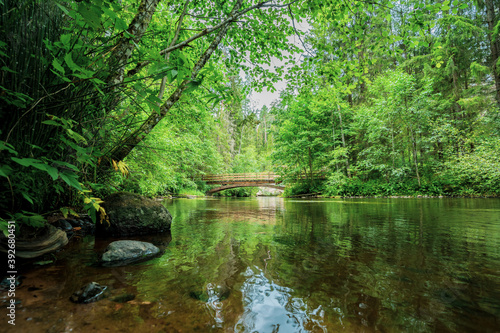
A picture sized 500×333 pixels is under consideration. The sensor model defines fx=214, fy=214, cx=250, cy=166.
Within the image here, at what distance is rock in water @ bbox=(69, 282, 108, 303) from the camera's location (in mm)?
1590

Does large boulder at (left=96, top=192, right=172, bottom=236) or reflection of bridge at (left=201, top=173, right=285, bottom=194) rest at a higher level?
reflection of bridge at (left=201, top=173, right=285, bottom=194)

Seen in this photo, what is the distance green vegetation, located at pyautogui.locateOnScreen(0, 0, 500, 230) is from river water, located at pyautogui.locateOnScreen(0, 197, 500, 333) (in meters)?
0.69

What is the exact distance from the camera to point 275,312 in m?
1.47

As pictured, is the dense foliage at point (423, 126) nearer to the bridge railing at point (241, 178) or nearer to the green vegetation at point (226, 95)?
the green vegetation at point (226, 95)

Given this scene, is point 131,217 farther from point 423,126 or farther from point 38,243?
point 423,126

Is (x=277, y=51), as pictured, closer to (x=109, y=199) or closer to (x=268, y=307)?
(x=109, y=199)

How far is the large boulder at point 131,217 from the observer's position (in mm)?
3756

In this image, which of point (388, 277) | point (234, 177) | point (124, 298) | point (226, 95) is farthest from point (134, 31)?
point (234, 177)

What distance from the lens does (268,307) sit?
1.53 meters

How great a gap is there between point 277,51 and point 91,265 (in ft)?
16.8

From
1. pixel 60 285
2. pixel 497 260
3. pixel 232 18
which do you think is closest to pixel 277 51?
pixel 232 18

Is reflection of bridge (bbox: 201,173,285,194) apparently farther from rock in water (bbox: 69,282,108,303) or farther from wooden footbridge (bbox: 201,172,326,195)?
rock in water (bbox: 69,282,108,303)

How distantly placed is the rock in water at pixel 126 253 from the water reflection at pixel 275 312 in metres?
1.52

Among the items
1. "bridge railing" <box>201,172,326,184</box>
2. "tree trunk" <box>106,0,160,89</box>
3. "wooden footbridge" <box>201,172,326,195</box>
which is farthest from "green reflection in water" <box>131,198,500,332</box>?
"bridge railing" <box>201,172,326,184</box>
